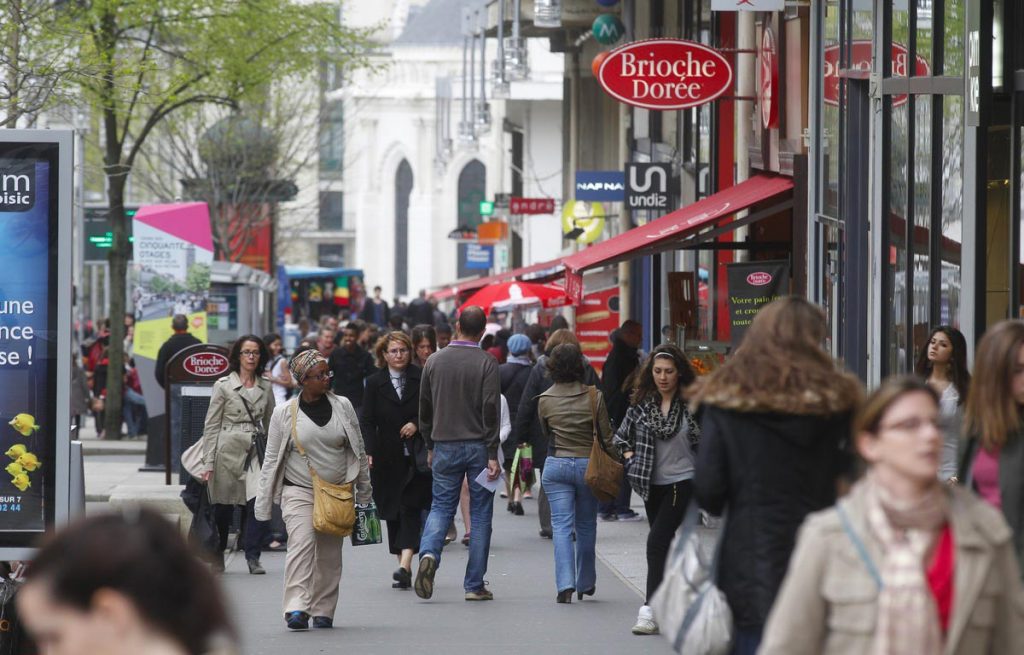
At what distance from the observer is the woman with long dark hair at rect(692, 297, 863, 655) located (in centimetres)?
570

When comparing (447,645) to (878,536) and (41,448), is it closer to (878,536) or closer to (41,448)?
(41,448)

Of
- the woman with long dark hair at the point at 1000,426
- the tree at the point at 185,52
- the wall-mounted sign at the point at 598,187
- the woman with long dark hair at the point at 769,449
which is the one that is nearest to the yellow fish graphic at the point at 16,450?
the woman with long dark hair at the point at 769,449

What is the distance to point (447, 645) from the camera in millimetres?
9641

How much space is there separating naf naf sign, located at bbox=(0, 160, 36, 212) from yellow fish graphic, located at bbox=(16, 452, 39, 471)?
46.4 inches

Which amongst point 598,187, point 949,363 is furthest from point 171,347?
point 949,363

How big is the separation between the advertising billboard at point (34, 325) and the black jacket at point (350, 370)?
8752mm

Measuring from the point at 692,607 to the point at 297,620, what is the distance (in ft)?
16.6

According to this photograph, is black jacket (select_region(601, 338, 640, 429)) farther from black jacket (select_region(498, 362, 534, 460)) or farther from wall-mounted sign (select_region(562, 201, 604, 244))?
wall-mounted sign (select_region(562, 201, 604, 244))

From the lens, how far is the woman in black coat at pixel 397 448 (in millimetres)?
12211

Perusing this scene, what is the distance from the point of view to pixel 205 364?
17.3m

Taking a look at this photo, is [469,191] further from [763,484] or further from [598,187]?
[763,484]

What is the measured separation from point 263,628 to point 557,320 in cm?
1054

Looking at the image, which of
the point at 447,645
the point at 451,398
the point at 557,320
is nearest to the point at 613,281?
the point at 557,320

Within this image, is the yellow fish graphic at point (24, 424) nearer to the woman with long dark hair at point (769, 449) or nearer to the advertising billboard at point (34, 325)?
the advertising billboard at point (34, 325)
